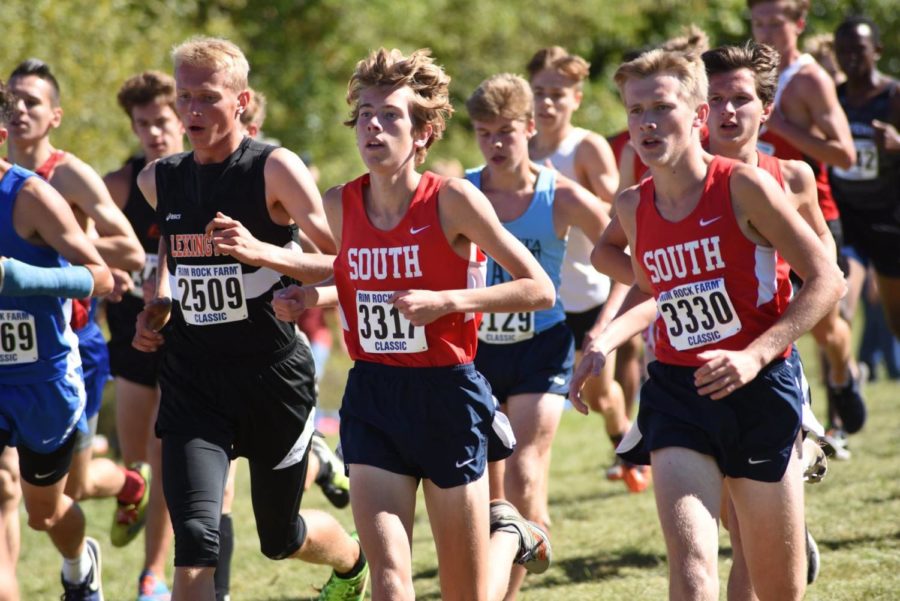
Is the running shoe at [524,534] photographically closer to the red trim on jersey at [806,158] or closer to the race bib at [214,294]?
the race bib at [214,294]

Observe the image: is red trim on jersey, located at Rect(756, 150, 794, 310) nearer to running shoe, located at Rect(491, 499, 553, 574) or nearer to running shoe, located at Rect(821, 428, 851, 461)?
running shoe, located at Rect(491, 499, 553, 574)

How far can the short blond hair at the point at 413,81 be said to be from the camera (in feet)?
15.1

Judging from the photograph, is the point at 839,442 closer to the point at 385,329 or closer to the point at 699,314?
the point at 699,314

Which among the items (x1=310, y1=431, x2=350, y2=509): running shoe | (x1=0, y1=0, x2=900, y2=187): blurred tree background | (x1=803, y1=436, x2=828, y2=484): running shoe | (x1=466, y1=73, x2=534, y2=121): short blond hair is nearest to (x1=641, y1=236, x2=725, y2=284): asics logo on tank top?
(x1=803, y1=436, x2=828, y2=484): running shoe

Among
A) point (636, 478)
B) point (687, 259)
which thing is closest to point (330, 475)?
point (636, 478)

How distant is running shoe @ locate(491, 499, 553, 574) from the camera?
17.2 feet

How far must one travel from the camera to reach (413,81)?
465 cm

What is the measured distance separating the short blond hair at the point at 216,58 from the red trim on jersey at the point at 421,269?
779 millimetres

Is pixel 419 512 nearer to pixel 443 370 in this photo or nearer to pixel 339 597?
pixel 339 597

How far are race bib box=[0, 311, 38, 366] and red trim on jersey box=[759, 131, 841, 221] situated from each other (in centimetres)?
433

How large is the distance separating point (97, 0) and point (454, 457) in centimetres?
976

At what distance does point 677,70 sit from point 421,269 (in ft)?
3.41

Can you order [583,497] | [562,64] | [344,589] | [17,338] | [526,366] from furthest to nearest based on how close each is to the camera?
1. [583,497]
2. [562,64]
3. [526,366]
4. [344,589]
5. [17,338]

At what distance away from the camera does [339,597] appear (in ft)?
19.0
